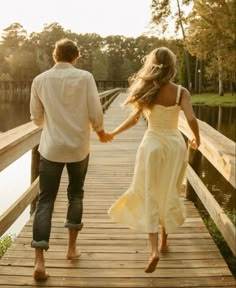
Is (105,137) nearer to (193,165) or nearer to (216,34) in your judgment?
(193,165)

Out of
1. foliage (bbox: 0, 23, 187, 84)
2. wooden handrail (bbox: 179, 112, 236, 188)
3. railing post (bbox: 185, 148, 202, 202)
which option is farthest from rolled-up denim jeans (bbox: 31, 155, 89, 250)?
foliage (bbox: 0, 23, 187, 84)

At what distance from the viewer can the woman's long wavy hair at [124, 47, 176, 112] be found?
146 inches

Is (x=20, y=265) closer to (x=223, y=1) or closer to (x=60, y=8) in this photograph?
(x=223, y=1)

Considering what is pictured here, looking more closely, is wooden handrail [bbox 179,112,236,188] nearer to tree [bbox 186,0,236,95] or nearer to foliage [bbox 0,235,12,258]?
foliage [bbox 0,235,12,258]

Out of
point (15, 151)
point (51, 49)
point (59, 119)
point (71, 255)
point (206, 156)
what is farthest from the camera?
point (51, 49)

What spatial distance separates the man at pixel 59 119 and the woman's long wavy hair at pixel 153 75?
1.16 ft

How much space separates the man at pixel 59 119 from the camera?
11.6 ft

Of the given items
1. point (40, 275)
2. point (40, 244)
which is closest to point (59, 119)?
point (40, 244)

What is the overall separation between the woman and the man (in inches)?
16.4

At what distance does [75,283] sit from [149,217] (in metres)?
0.73

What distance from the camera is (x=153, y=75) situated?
12.1ft

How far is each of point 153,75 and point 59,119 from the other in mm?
760

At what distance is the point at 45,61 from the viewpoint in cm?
7819

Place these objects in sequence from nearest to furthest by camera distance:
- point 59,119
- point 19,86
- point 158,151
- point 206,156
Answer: point 59,119, point 158,151, point 206,156, point 19,86
